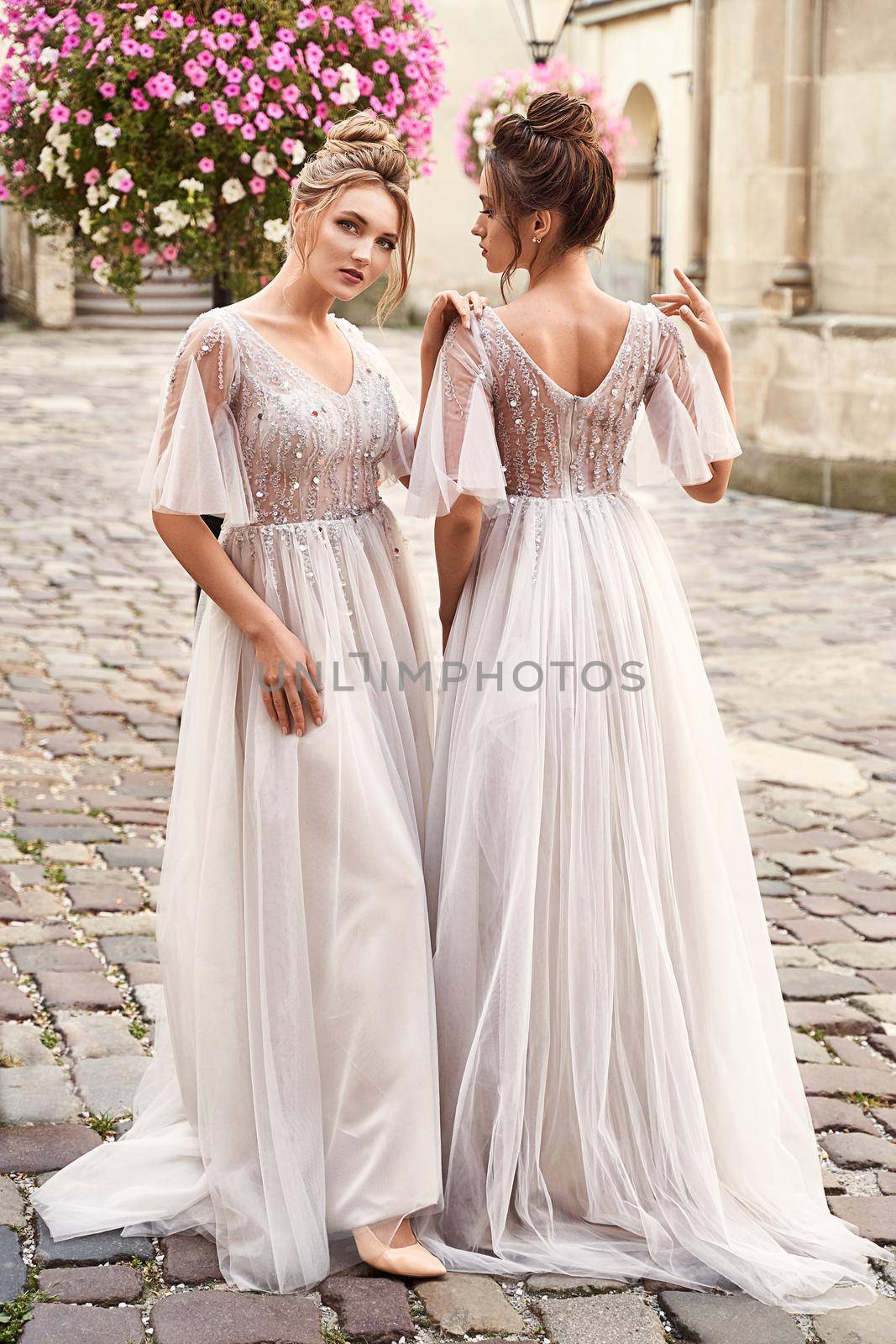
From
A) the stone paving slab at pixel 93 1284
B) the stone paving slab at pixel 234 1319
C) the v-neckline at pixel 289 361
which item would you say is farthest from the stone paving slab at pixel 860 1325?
the v-neckline at pixel 289 361

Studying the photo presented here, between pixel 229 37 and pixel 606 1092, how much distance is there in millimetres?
3361

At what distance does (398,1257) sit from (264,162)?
3.43 m

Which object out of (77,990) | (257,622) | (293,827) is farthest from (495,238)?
(77,990)

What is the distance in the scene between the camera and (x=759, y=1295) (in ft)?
9.02

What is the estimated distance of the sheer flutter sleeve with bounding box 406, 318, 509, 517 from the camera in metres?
2.85

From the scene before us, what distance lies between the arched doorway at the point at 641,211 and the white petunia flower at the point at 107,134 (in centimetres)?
1481

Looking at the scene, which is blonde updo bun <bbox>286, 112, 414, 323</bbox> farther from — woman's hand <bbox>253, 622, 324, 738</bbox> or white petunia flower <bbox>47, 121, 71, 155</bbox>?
white petunia flower <bbox>47, 121, 71, 155</bbox>

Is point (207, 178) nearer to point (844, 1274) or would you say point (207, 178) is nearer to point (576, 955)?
point (576, 955)

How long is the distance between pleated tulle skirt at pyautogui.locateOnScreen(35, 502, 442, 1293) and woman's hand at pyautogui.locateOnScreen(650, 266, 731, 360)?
733 mm

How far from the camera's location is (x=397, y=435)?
320 cm

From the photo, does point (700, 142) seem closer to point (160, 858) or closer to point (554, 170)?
point (160, 858)

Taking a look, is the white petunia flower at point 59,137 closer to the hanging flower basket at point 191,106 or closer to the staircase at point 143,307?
the hanging flower basket at point 191,106

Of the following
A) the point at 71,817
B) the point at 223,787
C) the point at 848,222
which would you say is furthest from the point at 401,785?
the point at 848,222

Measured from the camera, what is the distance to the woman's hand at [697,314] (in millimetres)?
3059
